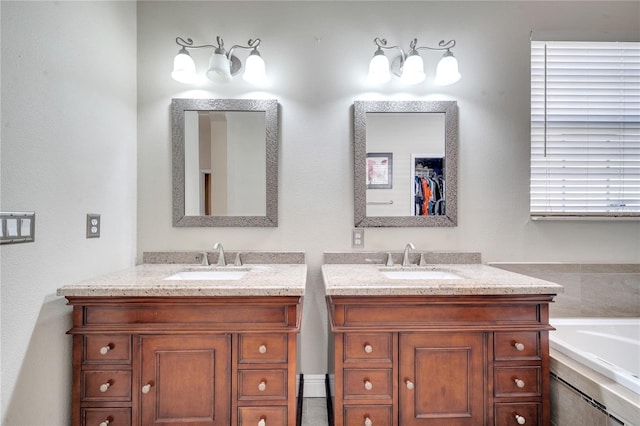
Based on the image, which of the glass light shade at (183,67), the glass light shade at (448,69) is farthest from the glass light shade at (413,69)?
the glass light shade at (183,67)

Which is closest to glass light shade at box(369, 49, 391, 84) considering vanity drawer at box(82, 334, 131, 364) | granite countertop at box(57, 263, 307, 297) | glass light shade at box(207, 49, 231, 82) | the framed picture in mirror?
the framed picture in mirror

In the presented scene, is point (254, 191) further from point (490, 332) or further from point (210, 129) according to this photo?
point (490, 332)

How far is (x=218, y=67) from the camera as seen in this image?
5.85 ft

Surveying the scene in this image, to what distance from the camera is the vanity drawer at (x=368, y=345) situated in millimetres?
1373

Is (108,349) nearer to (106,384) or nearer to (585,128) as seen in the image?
(106,384)

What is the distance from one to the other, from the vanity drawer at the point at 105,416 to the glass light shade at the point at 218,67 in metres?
1.70

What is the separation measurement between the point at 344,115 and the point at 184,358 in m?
1.59

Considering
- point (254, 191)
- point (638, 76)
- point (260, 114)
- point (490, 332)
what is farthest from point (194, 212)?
point (638, 76)

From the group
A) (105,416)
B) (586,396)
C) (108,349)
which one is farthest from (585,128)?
(105,416)

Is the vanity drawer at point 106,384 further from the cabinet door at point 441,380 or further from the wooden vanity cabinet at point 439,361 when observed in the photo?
the cabinet door at point 441,380

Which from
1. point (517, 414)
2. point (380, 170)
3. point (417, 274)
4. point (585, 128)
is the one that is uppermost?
point (585, 128)

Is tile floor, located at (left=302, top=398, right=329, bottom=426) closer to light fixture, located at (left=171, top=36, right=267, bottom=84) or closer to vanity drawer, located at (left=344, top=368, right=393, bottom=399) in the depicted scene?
vanity drawer, located at (left=344, top=368, right=393, bottom=399)

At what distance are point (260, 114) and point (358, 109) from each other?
620mm

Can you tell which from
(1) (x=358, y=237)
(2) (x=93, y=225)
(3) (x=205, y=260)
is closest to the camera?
(2) (x=93, y=225)
